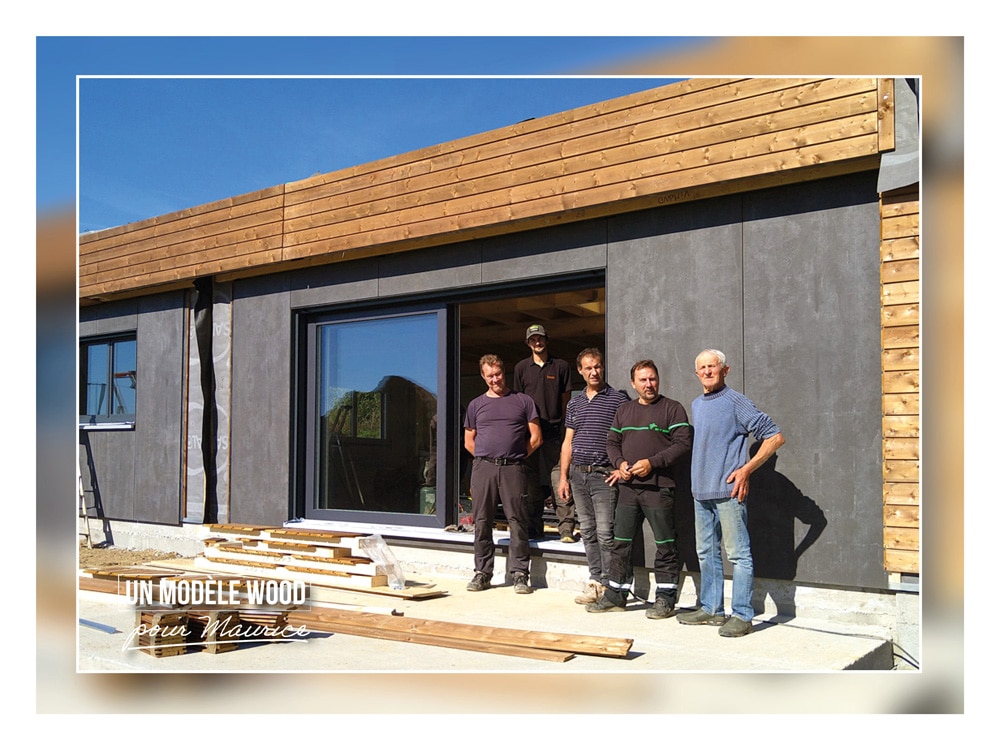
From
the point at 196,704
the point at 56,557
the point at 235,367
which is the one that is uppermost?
the point at 235,367

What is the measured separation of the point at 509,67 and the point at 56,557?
2.99 m

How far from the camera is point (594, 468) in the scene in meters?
5.79

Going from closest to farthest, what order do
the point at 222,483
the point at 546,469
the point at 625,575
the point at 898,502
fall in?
the point at 898,502
the point at 625,575
the point at 546,469
the point at 222,483

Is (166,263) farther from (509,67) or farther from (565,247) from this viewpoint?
(509,67)

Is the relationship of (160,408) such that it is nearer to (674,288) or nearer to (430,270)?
(430,270)

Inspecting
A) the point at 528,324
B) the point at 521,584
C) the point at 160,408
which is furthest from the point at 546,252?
the point at 160,408

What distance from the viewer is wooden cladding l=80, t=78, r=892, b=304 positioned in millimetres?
5301

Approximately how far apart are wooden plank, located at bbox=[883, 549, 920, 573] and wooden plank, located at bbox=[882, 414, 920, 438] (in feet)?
2.09

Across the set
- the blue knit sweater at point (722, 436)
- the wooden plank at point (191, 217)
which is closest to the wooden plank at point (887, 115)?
the blue knit sweater at point (722, 436)

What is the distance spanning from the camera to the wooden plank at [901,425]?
4.91 m

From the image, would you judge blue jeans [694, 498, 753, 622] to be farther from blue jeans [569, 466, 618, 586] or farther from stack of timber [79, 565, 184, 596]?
stack of timber [79, 565, 184, 596]

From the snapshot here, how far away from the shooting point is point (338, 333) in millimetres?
8242

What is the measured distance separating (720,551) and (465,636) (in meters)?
1.53
